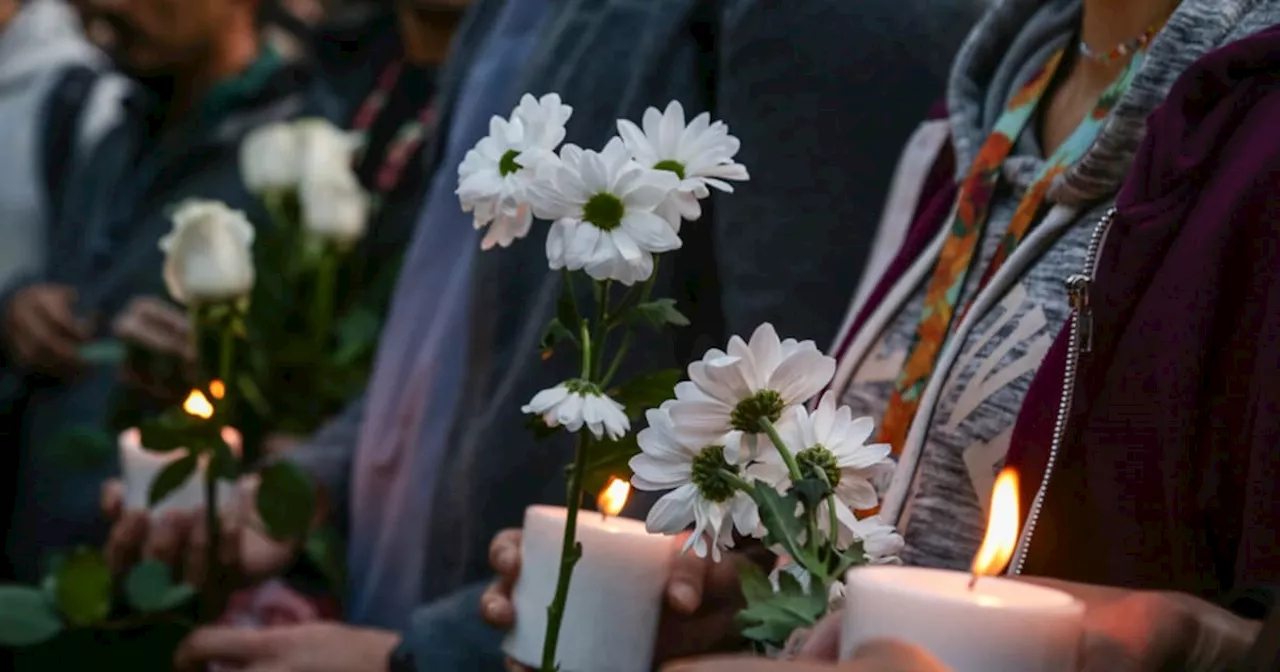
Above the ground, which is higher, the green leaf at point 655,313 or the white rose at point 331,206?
the white rose at point 331,206

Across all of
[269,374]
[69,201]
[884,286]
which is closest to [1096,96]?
[884,286]

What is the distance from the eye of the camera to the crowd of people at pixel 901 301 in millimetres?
687

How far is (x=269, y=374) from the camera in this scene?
1499mm

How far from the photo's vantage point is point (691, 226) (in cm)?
106

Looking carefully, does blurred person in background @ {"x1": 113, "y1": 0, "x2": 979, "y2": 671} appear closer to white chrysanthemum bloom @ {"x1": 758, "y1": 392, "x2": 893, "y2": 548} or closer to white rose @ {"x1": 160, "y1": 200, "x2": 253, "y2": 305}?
white rose @ {"x1": 160, "y1": 200, "x2": 253, "y2": 305}

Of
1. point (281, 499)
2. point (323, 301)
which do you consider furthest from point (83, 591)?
point (323, 301)

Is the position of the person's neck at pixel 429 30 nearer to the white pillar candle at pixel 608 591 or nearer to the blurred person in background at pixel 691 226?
the blurred person in background at pixel 691 226

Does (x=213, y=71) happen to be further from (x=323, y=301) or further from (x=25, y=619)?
(x=25, y=619)

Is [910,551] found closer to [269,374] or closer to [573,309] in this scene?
[573,309]

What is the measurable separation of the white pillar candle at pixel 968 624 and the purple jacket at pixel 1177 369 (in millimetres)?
189

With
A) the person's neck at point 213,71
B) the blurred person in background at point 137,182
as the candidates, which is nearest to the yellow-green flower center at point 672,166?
the blurred person in background at point 137,182

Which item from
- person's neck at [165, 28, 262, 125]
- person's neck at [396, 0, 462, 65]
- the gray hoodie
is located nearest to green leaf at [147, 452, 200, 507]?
person's neck at [396, 0, 462, 65]

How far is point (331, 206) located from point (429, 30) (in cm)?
32

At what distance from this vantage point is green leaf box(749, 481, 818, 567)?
21.9 inches
